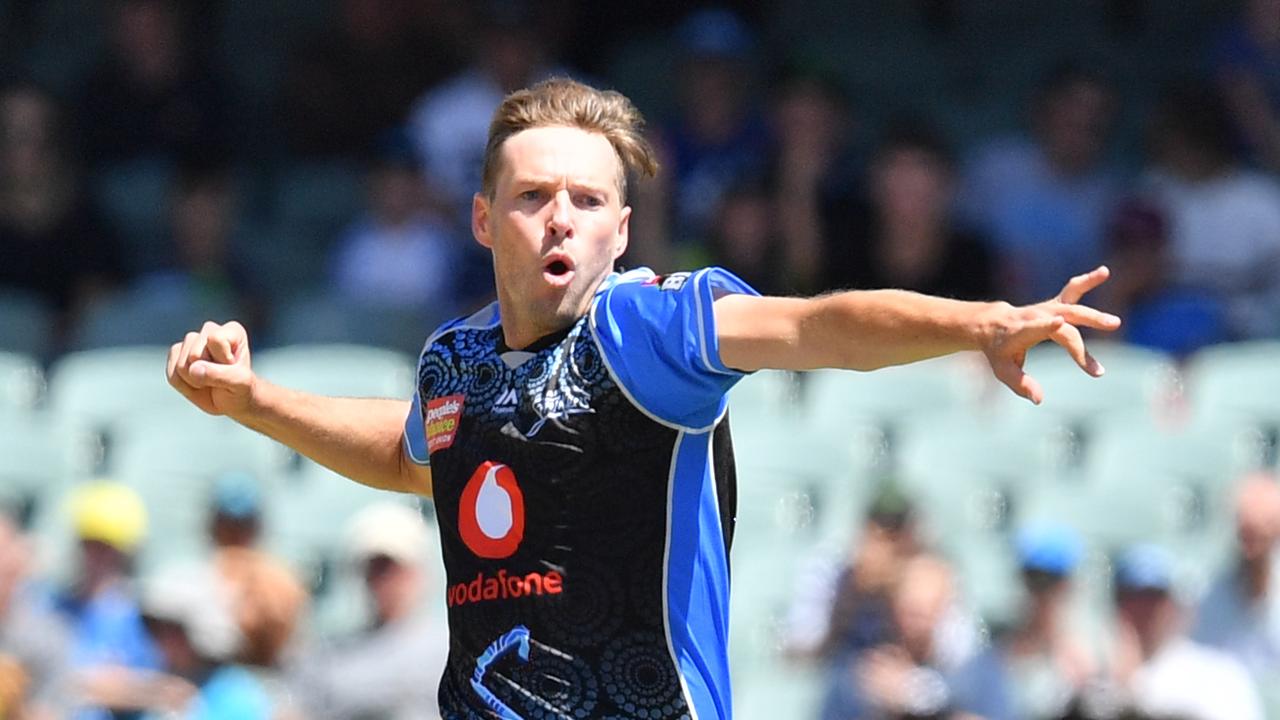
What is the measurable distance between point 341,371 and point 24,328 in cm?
180

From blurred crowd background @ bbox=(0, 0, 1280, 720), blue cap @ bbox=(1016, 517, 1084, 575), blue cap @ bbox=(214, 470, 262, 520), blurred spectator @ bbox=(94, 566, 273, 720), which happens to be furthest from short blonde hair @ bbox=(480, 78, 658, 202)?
blue cap @ bbox=(214, 470, 262, 520)

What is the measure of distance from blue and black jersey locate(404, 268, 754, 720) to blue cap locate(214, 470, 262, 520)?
15.3ft

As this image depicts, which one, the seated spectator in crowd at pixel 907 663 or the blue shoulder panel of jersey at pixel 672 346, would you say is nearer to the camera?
the blue shoulder panel of jersey at pixel 672 346

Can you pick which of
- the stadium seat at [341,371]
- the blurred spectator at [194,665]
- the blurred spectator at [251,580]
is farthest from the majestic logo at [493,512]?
the stadium seat at [341,371]

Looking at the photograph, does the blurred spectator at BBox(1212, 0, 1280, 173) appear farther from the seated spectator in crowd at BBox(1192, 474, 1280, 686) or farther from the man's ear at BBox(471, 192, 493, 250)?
the man's ear at BBox(471, 192, 493, 250)

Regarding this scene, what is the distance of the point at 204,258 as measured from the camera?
33.4 ft

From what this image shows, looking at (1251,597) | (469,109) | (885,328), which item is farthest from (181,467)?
(885,328)

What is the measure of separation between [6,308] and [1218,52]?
567cm

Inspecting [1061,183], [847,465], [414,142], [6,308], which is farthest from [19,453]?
[1061,183]

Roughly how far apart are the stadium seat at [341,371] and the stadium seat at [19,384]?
100cm

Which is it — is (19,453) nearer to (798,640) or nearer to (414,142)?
(414,142)

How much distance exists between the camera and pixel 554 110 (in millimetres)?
3586

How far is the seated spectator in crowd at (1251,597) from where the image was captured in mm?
7395

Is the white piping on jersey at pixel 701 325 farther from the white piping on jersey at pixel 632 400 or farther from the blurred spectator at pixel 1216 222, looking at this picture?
the blurred spectator at pixel 1216 222
